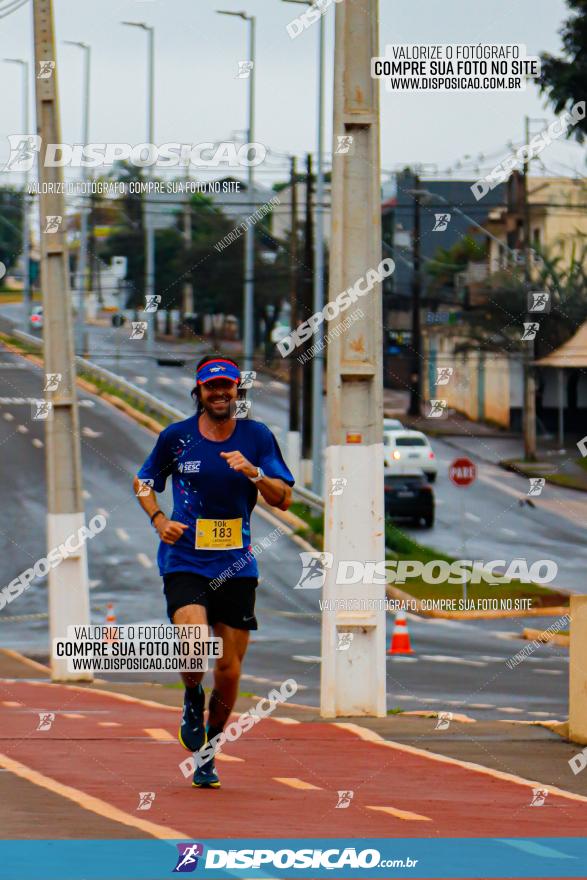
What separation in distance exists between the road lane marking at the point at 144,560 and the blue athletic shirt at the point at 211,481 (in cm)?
2839

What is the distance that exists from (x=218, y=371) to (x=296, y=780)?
199 cm

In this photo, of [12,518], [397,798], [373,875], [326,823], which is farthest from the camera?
[12,518]

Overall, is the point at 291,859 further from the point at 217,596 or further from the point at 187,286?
the point at 187,286

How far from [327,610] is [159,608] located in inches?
765

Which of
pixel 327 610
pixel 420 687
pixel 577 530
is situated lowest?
pixel 577 530

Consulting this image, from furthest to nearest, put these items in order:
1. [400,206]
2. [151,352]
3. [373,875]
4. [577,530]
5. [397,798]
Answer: [400,206], [151,352], [577,530], [397,798], [373,875]

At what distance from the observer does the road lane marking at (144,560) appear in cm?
3684

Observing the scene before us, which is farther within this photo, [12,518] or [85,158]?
[12,518]

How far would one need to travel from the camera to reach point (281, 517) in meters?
42.2

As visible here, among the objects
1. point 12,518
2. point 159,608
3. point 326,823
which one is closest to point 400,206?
point 12,518

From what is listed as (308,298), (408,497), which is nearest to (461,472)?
(408,497)

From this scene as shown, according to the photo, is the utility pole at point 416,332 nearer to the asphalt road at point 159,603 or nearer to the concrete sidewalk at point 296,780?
the asphalt road at point 159,603

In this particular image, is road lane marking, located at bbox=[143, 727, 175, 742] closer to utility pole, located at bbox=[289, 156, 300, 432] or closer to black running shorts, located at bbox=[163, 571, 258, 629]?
black running shorts, located at bbox=[163, 571, 258, 629]

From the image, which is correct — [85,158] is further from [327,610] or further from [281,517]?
[281,517]
